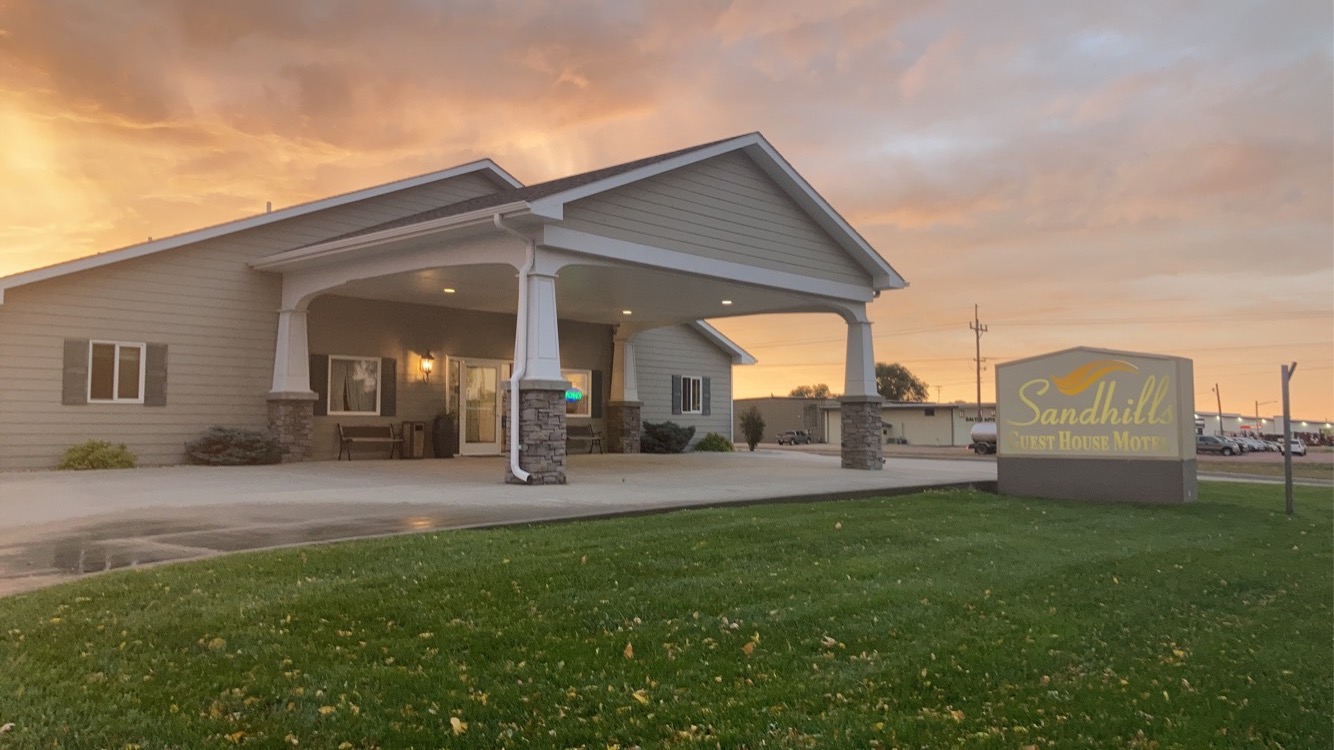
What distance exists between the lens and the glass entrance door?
19.8m

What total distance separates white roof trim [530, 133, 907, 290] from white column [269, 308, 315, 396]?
675 centimetres

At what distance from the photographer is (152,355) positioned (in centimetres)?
1545

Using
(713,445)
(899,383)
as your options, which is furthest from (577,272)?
(899,383)

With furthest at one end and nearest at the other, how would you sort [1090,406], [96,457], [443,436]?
[443,436] → [96,457] → [1090,406]

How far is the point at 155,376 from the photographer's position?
15.5 meters

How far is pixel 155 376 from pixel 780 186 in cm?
1131

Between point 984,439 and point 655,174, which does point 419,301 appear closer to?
point 655,174

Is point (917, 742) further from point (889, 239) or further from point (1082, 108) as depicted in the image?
point (889, 239)

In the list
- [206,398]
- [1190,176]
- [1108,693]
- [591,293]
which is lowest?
[1108,693]

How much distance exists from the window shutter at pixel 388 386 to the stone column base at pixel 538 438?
6.74 metres

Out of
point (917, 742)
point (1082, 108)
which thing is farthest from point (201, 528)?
point (1082, 108)

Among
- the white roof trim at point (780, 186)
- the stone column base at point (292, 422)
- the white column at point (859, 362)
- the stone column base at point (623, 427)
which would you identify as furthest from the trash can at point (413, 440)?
the white column at point (859, 362)

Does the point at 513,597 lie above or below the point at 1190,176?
below

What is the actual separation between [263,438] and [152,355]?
2.23 metres
